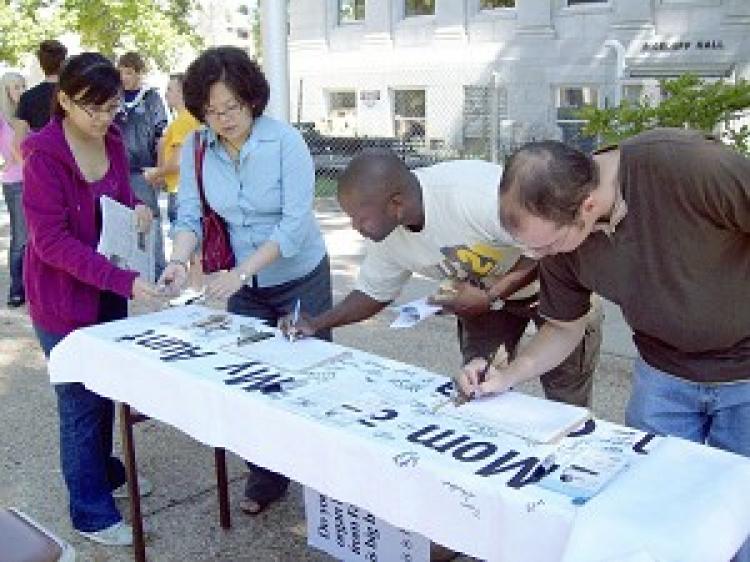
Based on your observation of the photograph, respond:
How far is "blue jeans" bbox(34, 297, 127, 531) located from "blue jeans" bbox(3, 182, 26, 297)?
3532 millimetres

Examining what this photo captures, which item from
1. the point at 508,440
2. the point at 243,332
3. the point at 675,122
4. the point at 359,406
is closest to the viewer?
the point at 508,440

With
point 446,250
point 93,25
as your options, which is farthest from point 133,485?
point 93,25

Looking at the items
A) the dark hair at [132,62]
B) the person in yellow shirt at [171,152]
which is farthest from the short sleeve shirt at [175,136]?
the dark hair at [132,62]

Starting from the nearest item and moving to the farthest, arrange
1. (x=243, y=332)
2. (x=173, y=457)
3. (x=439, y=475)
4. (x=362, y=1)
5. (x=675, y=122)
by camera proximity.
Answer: (x=439, y=475) → (x=243, y=332) → (x=173, y=457) → (x=675, y=122) → (x=362, y=1)

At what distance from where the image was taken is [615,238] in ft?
7.09

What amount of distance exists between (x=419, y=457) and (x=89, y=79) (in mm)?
1749

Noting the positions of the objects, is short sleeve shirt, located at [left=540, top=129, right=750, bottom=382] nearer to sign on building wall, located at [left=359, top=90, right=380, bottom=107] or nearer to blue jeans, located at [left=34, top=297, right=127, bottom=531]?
blue jeans, located at [left=34, top=297, right=127, bottom=531]

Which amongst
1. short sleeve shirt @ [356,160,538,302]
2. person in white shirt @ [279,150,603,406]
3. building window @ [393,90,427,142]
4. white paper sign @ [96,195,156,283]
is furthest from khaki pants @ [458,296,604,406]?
building window @ [393,90,427,142]

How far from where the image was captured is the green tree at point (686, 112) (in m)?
5.32

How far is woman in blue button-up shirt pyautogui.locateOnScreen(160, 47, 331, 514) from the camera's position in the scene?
3125 mm

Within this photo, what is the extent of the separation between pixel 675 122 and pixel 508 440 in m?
3.82

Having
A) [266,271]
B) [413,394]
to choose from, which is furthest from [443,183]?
[266,271]

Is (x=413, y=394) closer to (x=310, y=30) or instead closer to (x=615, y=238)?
(x=615, y=238)

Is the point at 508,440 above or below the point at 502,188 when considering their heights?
below
